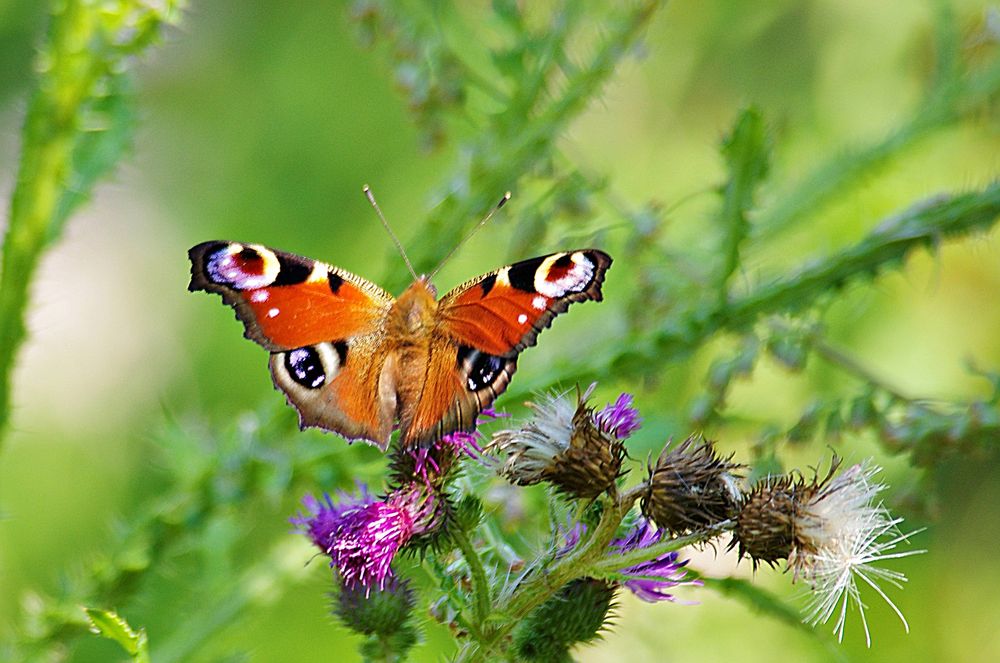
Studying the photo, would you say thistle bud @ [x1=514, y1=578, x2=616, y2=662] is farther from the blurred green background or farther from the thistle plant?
the blurred green background

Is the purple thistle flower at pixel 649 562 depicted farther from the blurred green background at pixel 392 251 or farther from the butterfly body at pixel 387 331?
the blurred green background at pixel 392 251

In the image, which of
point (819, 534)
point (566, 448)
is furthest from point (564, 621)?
point (819, 534)

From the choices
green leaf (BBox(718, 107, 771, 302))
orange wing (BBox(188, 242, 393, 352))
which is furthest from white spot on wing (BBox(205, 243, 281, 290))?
green leaf (BBox(718, 107, 771, 302))

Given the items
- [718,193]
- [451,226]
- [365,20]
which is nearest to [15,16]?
[365,20]

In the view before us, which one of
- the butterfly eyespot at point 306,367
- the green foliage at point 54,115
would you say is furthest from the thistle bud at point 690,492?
the green foliage at point 54,115

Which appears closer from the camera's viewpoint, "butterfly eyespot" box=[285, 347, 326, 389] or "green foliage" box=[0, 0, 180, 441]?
"butterfly eyespot" box=[285, 347, 326, 389]
